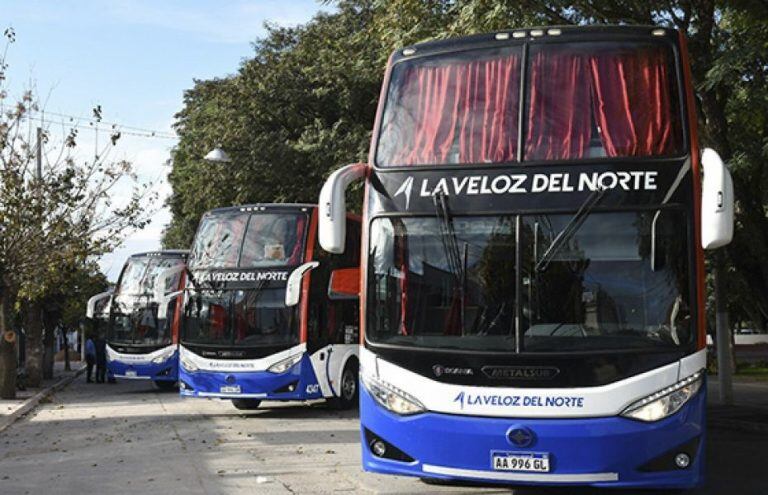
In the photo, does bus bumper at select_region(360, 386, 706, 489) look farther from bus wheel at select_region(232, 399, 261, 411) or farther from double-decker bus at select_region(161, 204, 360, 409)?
bus wheel at select_region(232, 399, 261, 411)

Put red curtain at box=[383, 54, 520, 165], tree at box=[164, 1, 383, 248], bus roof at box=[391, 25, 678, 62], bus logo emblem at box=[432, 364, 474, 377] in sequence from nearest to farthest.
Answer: bus logo emblem at box=[432, 364, 474, 377] < red curtain at box=[383, 54, 520, 165] < bus roof at box=[391, 25, 678, 62] < tree at box=[164, 1, 383, 248]

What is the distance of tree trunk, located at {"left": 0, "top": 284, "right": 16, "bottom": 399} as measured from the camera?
23.4m

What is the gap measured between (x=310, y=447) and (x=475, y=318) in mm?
5974

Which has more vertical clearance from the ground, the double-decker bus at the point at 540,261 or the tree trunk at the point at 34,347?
the double-decker bus at the point at 540,261

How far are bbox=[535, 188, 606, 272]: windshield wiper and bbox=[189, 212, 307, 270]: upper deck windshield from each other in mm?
10289

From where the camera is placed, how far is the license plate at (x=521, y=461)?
7438 millimetres

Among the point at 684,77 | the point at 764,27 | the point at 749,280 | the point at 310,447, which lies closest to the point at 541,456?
the point at 684,77

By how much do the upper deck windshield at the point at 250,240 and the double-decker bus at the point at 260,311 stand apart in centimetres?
2

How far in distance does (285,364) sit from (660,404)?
35.4ft

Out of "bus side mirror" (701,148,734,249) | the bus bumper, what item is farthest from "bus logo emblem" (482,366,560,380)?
"bus side mirror" (701,148,734,249)

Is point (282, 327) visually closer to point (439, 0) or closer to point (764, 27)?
point (439, 0)

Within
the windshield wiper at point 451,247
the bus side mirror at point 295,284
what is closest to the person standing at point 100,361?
the bus side mirror at point 295,284

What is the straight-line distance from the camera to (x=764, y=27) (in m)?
13.9

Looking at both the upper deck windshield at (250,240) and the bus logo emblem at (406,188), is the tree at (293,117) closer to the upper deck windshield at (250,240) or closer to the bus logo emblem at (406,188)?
the upper deck windshield at (250,240)
